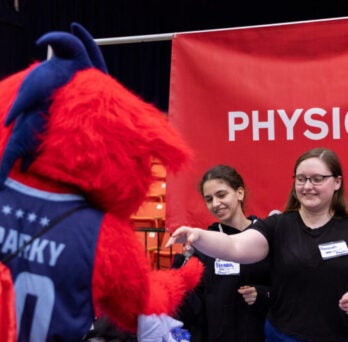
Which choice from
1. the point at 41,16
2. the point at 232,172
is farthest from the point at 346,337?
the point at 41,16

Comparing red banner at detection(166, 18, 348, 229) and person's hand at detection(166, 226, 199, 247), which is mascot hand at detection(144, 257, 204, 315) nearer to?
person's hand at detection(166, 226, 199, 247)

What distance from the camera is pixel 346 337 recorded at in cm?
201

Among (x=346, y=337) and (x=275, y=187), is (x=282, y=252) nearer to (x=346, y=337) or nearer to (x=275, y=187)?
(x=346, y=337)

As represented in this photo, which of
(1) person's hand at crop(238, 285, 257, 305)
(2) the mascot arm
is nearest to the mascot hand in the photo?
(2) the mascot arm

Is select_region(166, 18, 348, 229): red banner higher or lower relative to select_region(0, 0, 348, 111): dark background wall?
lower

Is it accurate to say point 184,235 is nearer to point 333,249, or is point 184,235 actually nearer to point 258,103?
A: point 333,249

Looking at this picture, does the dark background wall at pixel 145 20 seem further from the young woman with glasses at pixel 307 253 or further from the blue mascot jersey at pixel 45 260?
the blue mascot jersey at pixel 45 260

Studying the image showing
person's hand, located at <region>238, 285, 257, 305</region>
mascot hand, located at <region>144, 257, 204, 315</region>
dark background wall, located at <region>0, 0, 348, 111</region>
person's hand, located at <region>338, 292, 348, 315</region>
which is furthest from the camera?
dark background wall, located at <region>0, 0, 348, 111</region>

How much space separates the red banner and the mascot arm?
1.30 meters

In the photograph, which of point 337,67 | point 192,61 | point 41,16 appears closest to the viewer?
point 337,67

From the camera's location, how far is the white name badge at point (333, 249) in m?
2.02

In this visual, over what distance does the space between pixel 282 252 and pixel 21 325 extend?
43.1 inches

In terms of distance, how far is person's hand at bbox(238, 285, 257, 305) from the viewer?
7.15ft

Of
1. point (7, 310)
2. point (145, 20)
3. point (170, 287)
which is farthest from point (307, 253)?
point (145, 20)
